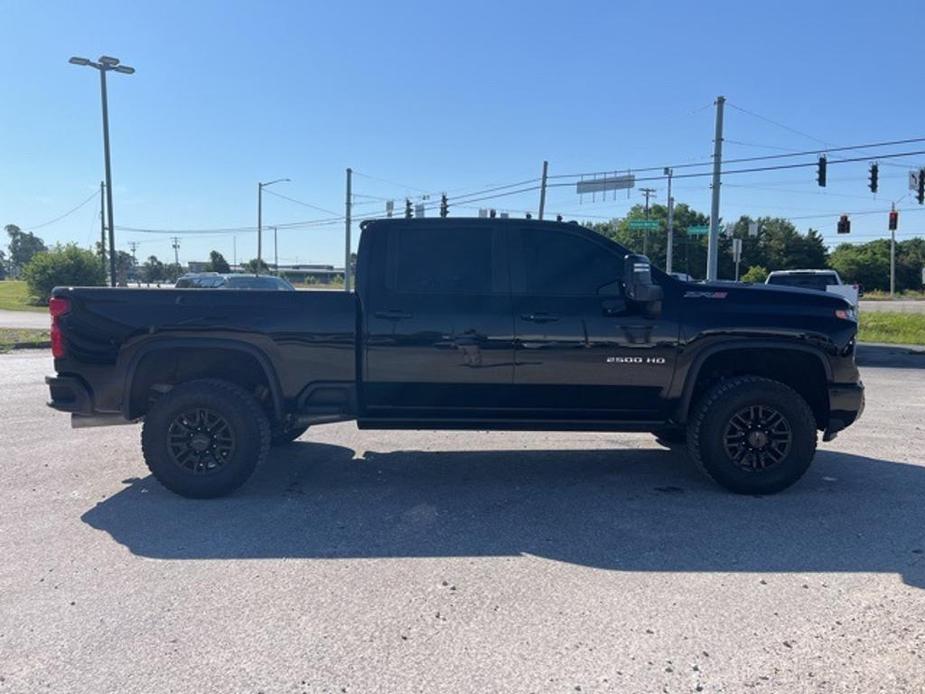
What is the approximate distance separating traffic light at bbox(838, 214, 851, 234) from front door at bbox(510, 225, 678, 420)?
33.9 m

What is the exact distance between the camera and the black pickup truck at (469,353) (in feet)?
17.5

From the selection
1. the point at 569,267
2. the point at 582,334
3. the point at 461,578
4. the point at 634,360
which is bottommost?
the point at 461,578

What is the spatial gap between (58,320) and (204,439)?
1.37 m

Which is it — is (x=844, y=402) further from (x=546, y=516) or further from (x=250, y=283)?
(x=250, y=283)

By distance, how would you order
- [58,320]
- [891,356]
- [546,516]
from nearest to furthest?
[546,516], [58,320], [891,356]

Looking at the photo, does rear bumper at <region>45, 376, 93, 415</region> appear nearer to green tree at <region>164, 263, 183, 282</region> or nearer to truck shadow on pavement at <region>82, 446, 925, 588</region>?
truck shadow on pavement at <region>82, 446, 925, 588</region>

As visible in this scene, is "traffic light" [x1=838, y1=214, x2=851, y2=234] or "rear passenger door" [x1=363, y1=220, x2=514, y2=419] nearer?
"rear passenger door" [x1=363, y1=220, x2=514, y2=419]

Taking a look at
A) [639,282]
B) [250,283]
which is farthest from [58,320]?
[250,283]

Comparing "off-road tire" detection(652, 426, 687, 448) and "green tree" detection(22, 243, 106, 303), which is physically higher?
"green tree" detection(22, 243, 106, 303)

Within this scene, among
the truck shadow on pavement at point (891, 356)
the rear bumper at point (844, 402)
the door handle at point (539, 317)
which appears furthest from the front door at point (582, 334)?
the truck shadow on pavement at point (891, 356)

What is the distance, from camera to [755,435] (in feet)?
17.8

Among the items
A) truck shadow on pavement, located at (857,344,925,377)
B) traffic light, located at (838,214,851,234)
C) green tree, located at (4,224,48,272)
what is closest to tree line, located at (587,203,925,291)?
traffic light, located at (838,214,851,234)

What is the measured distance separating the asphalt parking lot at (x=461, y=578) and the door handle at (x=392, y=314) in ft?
4.46

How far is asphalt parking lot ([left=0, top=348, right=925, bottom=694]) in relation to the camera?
3096 mm
